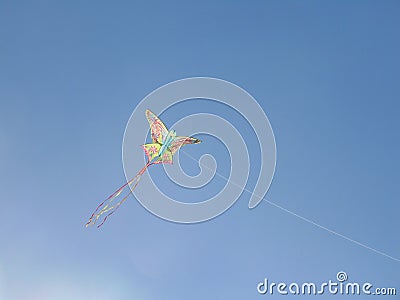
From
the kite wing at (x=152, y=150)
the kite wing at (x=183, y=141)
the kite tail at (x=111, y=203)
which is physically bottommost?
the kite tail at (x=111, y=203)

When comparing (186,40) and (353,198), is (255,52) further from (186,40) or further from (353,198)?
(353,198)

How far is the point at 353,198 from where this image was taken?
249 cm

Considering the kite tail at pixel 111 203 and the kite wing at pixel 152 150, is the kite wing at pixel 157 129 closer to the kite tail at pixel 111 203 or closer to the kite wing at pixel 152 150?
the kite wing at pixel 152 150

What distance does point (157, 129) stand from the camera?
2.56m

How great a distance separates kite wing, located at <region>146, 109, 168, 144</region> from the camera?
2.55m

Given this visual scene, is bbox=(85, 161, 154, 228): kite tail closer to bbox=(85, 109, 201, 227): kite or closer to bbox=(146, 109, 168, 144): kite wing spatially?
bbox=(85, 109, 201, 227): kite

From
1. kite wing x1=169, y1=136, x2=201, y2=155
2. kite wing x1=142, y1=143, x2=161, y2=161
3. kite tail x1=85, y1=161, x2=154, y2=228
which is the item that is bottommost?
kite tail x1=85, y1=161, x2=154, y2=228

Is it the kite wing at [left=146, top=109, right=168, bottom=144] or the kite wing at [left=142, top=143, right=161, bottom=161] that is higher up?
the kite wing at [left=146, top=109, right=168, bottom=144]

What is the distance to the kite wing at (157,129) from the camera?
2.55m

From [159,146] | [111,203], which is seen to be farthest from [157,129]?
[111,203]

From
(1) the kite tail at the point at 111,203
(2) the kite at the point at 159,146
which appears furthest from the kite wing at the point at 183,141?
(1) the kite tail at the point at 111,203

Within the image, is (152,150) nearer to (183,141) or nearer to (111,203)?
(183,141)

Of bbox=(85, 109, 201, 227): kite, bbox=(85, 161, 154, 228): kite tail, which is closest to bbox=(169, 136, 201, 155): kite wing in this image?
bbox=(85, 109, 201, 227): kite

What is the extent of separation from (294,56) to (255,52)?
0.19 m
